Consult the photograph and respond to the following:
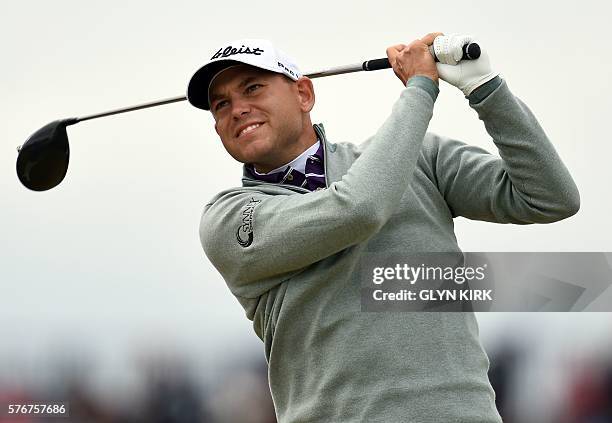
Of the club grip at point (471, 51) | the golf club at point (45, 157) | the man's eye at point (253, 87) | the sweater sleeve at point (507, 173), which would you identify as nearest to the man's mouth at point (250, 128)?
the man's eye at point (253, 87)

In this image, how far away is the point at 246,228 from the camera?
103 inches

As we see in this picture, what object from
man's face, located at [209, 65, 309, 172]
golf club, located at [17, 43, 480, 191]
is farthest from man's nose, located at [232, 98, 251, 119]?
golf club, located at [17, 43, 480, 191]

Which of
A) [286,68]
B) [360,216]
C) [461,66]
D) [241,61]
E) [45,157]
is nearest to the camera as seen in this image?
[360,216]

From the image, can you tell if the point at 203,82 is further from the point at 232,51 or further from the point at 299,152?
the point at 299,152

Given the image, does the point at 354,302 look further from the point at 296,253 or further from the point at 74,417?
the point at 74,417

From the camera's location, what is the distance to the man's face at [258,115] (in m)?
2.77

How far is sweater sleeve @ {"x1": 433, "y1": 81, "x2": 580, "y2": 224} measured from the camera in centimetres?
253

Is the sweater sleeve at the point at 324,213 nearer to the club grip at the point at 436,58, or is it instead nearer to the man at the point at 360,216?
the man at the point at 360,216

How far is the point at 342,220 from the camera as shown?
243 centimetres

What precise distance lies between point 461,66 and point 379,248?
0.45 m

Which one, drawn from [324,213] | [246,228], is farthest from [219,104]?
[324,213]

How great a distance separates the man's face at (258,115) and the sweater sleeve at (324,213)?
152 millimetres

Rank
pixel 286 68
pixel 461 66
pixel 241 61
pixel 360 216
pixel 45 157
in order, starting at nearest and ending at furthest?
pixel 360 216
pixel 461 66
pixel 241 61
pixel 286 68
pixel 45 157

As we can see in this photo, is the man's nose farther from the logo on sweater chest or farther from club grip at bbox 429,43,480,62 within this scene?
club grip at bbox 429,43,480,62
